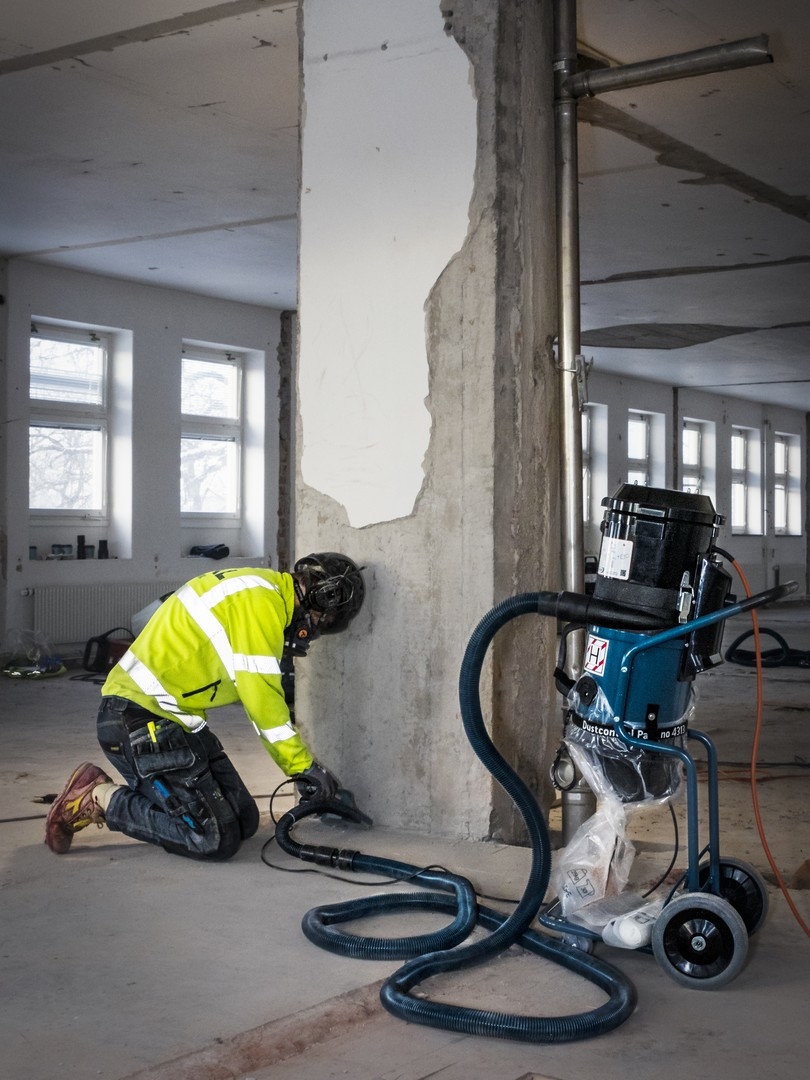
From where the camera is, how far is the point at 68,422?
9.37 meters

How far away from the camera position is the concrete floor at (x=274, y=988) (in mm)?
2145

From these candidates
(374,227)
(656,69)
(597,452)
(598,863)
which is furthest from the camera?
(597,452)

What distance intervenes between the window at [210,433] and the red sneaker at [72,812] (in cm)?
672

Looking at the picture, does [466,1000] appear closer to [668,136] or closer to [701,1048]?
[701,1048]

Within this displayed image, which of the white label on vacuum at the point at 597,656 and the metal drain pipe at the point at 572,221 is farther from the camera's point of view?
the metal drain pipe at the point at 572,221

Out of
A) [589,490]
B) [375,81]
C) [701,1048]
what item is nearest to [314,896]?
[701,1048]

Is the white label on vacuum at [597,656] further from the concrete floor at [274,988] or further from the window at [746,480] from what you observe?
the window at [746,480]

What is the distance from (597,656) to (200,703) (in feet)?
4.69

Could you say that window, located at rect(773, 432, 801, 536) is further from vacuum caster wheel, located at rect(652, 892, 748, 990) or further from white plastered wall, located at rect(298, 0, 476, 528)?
vacuum caster wheel, located at rect(652, 892, 748, 990)

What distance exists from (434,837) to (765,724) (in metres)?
3.33

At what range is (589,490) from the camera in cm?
1440

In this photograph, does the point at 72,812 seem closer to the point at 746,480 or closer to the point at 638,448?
the point at 638,448

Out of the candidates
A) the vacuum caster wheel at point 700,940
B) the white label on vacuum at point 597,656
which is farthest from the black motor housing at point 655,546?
the vacuum caster wheel at point 700,940

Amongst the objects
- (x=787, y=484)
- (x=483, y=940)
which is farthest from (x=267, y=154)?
(x=787, y=484)
